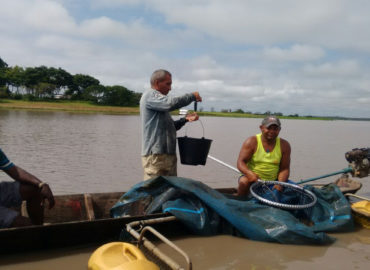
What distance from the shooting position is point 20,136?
14812 millimetres

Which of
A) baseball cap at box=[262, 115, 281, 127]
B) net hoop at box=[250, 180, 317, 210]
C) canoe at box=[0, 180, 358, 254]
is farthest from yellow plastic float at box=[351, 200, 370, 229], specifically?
canoe at box=[0, 180, 358, 254]

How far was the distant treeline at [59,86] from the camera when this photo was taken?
6581 centimetres

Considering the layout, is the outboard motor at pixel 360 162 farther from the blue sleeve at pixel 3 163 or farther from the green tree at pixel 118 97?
the green tree at pixel 118 97

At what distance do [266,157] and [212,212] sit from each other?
4.37 feet

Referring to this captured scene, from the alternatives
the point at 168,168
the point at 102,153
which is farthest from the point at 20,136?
the point at 168,168

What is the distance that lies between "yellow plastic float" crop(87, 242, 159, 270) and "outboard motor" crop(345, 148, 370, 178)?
4.81 metres

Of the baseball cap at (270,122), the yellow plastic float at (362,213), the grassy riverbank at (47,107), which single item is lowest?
the yellow plastic float at (362,213)

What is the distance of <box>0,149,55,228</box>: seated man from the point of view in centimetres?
318

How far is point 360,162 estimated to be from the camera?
19.7ft

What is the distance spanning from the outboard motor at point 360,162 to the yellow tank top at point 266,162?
6.98 ft

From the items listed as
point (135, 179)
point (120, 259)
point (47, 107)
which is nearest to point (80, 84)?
point (47, 107)

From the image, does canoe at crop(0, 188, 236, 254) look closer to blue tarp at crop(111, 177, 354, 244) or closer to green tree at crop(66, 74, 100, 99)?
blue tarp at crop(111, 177, 354, 244)

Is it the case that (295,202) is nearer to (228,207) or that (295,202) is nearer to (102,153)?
(228,207)

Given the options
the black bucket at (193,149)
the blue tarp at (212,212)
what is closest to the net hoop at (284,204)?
the blue tarp at (212,212)
